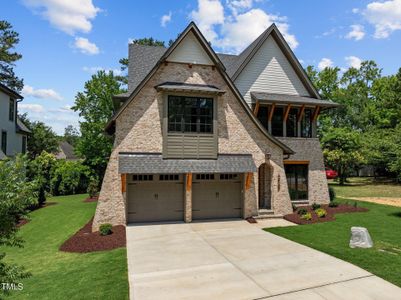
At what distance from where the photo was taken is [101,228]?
41.6 ft

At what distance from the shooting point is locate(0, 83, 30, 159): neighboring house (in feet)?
81.6

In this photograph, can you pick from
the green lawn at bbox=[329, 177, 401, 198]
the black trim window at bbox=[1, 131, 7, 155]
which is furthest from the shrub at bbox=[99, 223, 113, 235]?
the green lawn at bbox=[329, 177, 401, 198]

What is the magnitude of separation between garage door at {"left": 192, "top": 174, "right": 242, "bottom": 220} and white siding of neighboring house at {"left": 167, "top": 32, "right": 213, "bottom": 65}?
6517mm

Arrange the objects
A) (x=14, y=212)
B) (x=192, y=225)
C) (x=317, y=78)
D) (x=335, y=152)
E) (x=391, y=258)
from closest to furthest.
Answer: (x=14, y=212) → (x=391, y=258) → (x=192, y=225) → (x=335, y=152) → (x=317, y=78)

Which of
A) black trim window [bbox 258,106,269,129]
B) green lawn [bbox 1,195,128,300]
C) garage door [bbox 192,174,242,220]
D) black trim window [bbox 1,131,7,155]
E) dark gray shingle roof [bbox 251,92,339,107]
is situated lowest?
green lawn [bbox 1,195,128,300]

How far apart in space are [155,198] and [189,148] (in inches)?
133

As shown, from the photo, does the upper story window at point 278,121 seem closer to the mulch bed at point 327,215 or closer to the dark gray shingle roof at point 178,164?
the dark gray shingle roof at point 178,164

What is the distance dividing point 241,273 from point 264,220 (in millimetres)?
8224

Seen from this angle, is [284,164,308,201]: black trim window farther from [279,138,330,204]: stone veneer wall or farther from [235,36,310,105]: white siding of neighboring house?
[235,36,310,105]: white siding of neighboring house

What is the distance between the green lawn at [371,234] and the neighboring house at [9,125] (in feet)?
81.7

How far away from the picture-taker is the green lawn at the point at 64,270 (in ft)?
23.9

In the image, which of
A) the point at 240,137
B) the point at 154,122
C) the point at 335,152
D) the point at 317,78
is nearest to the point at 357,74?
the point at 317,78

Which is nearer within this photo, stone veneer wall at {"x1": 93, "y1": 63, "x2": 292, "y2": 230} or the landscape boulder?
the landscape boulder

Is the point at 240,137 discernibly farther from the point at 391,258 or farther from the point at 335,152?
the point at 335,152
